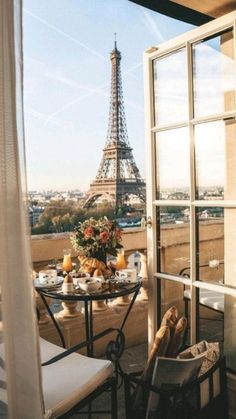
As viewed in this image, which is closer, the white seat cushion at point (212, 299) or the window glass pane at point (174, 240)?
the white seat cushion at point (212, 299)

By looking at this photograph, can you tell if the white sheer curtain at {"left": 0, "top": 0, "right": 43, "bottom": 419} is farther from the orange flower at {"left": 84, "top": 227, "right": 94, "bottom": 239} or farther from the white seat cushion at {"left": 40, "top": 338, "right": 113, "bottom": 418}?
the orange flower at {"left": 84, "top": 227, "right": 94, "bottom": 239}

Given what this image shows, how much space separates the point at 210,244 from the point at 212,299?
278 millimetres

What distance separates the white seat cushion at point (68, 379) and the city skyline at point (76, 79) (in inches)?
87.9

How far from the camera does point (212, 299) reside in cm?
177

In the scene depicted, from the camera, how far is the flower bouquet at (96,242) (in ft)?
6.82

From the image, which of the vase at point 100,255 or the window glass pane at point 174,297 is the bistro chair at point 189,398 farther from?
the vase at point 100,255

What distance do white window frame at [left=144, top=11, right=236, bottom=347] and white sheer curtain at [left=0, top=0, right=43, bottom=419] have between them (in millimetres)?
995

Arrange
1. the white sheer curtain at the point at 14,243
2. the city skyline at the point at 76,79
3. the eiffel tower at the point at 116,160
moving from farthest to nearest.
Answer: the eiffel tower at the point at 116,160
the city skyline at the point at 76,79
the white sheer curtain at the point at 14,243

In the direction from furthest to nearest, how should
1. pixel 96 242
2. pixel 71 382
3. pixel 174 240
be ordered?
pixel 96 242 → pixel 174 240 → pixel 71 382

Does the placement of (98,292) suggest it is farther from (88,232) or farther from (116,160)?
(116,160)

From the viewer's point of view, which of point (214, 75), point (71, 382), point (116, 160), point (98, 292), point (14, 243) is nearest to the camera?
point (14, 243)

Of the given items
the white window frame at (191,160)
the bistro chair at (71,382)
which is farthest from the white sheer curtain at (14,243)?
the white window frame at (191,160)

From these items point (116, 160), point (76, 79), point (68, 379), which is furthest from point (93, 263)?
point (116, 160)

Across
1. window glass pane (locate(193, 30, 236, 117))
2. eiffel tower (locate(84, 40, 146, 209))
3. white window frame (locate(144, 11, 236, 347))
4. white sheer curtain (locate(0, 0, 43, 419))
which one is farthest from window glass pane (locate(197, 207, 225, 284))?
eiffel tower (locate(84, 40, 146, 209))
